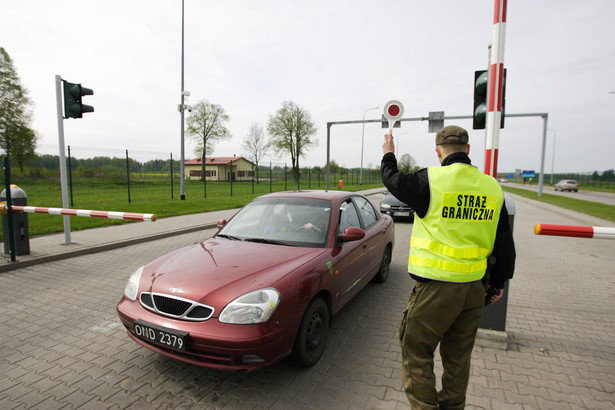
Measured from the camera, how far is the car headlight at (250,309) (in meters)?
2.42

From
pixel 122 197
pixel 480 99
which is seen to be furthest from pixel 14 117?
pixel 480 99

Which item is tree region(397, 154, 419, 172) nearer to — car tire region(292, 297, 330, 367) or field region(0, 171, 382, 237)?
field region(0, 171, 382, 237)

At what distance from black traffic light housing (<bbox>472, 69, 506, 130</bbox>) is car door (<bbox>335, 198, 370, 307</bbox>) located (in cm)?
178

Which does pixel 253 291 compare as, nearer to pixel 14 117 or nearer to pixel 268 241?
pixel 268 241

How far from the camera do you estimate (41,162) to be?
2370 centimetres

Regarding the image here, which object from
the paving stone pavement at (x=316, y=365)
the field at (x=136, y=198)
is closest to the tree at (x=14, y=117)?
the field at (x=136, y=198)

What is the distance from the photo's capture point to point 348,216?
4.23 metres

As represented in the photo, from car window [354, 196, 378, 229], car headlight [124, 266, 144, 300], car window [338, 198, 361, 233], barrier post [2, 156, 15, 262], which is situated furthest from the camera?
barrier post [2, 156, 15, 262]

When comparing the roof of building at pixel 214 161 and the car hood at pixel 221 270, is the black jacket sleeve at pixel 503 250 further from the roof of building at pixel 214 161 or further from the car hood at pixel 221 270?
the roof of building at pixel 214 161

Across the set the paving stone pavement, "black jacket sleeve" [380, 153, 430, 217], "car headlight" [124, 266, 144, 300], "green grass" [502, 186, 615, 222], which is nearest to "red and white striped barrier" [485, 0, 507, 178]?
"black jacket sleeve" [380, 153, 430, 217]

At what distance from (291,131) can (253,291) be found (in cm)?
4778

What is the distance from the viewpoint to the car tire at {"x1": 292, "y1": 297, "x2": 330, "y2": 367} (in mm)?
2758

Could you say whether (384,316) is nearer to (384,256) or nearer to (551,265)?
(384,256)

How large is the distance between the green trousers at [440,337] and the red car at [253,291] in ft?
3.09
